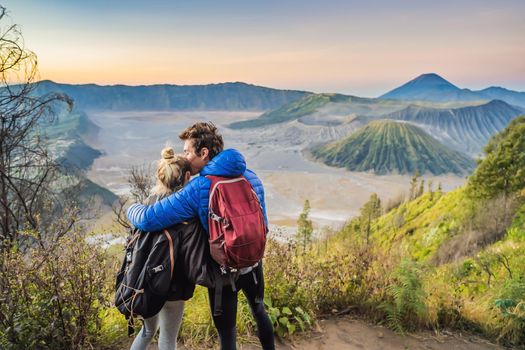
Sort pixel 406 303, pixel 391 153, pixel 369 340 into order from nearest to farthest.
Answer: pixel 369 340, pixel 406 303, pixel 391 153

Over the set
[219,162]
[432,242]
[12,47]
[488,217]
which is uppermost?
[12,47]

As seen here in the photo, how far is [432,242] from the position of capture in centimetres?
1650

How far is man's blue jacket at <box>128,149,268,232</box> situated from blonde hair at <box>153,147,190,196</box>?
8 cm

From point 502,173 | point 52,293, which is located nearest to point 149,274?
point 52,293

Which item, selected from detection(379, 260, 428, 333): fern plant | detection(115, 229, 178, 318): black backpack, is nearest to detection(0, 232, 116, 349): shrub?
detection(115, 229, 178, 318): black backpack

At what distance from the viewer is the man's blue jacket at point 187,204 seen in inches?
65.7

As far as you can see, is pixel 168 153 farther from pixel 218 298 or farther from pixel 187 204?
pixel 218 298

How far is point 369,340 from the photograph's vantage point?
2838 millimetres

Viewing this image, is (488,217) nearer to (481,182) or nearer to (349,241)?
(481,182)

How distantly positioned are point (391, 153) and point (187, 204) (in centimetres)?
16398

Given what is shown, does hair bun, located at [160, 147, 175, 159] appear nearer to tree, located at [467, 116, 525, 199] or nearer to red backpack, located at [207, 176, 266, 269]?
red backpack, located at [207, 176, 266, 269]

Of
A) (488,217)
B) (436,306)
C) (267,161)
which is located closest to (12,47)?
(436,306)

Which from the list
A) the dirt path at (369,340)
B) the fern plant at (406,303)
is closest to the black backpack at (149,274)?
the dirt path at (369,340)

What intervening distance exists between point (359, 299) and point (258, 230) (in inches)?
72.4
